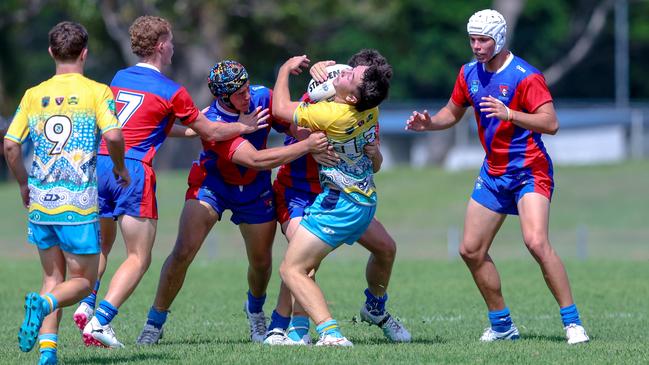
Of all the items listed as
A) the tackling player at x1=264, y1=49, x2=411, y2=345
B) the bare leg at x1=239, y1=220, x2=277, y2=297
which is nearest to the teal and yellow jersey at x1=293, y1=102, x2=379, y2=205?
the tackling player at x1=264, y1=49, x2=411, y2=345

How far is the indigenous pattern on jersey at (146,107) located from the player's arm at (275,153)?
43cm

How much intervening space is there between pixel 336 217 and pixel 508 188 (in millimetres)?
1501

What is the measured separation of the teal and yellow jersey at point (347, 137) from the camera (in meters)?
8.08

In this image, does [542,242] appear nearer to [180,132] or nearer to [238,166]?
[238,166]

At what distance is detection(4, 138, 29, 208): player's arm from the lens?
24.3 feet

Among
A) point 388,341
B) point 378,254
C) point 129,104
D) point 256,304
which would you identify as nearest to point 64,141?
point 129,104

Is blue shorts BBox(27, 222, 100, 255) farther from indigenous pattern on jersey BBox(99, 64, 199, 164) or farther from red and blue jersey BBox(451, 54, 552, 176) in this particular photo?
red and blue jersey BBox(451, 54, 552, 176)

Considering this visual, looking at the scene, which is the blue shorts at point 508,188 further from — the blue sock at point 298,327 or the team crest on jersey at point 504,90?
the blue sock at point 298,327

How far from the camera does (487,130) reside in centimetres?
897

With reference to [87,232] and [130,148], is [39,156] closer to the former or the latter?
[87,232]

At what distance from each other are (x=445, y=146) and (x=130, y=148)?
115 ft

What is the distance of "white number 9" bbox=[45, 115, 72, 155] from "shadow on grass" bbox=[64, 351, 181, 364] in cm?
143

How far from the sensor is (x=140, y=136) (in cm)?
842

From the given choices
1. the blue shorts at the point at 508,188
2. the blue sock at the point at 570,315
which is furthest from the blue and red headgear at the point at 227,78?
the blue sock at the point at 570,315
